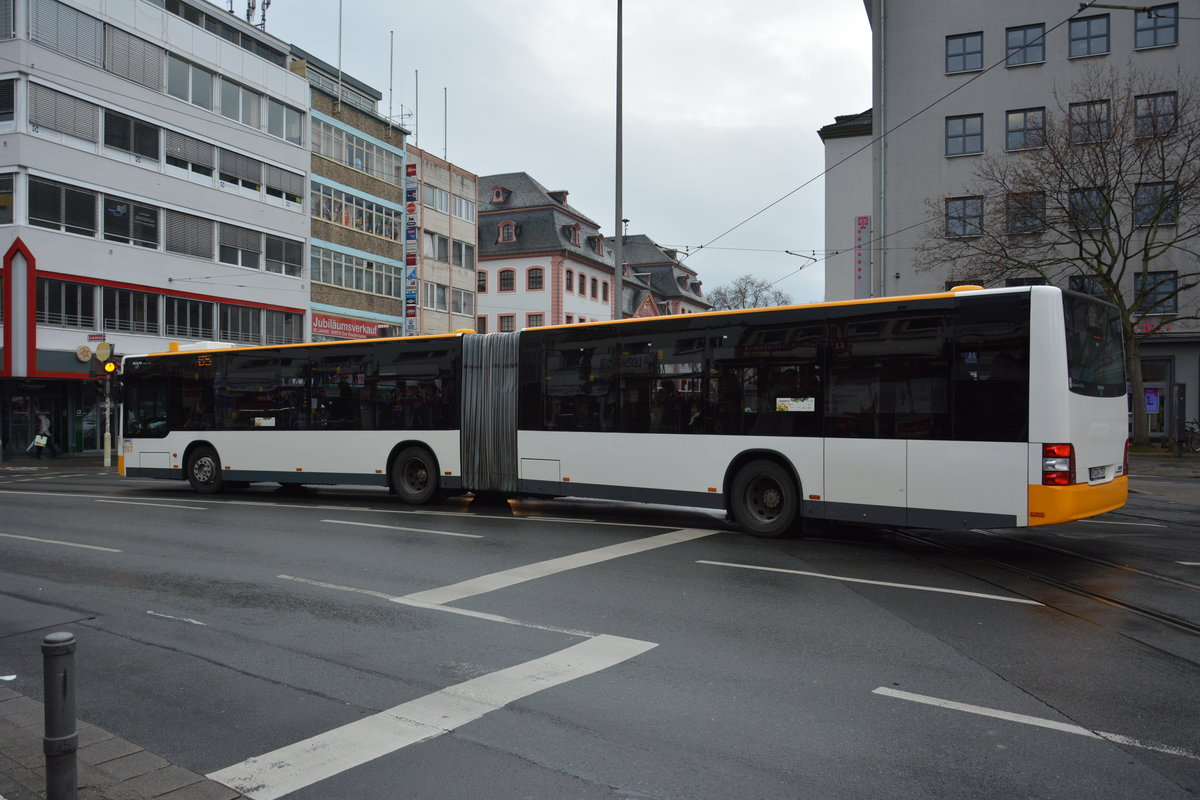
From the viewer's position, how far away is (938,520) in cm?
978

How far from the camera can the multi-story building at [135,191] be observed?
29547 mm

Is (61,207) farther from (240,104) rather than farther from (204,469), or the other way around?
(204,469)

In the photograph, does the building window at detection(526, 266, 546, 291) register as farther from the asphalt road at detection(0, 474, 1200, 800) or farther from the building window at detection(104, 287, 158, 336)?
the asphalt road at detection(0, 474, 1200, 800)

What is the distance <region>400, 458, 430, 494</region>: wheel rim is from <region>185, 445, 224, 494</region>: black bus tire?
447 cm

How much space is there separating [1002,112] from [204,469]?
33.7 meters

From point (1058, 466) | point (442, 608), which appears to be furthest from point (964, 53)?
point (442, 608)

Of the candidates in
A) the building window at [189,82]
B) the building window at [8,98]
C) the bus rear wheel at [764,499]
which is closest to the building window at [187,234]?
the building window at [189,82]

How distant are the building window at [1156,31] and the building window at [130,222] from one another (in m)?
38.3

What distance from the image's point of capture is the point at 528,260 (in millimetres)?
70938

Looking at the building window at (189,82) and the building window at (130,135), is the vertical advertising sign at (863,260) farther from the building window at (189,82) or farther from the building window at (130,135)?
the building window at (130,135)

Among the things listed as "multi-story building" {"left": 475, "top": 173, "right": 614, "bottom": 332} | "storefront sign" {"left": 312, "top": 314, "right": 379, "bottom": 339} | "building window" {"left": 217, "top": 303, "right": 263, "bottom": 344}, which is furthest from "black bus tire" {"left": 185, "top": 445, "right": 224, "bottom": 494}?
"multi-story building" {"left": 475, "top": 173, "right": 614, "bottom": 332}

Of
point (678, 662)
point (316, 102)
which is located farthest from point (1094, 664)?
point (316, 102)

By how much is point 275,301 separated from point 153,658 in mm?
36716

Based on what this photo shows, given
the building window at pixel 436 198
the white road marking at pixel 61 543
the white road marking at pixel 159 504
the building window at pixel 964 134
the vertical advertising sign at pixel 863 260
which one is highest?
the building window at pixel 436 198
